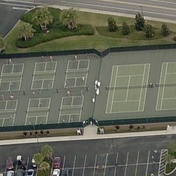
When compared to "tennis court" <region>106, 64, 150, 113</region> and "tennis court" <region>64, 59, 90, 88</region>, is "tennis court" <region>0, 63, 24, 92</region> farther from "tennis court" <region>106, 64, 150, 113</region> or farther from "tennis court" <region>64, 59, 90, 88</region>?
"tennis court" <region>106, 64, 150, 113</region>

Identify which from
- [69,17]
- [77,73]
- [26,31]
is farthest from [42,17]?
[77,73]

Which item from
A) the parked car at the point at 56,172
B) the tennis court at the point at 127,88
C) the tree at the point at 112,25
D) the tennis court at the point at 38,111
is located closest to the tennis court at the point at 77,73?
the tennis court at the point at 127,88

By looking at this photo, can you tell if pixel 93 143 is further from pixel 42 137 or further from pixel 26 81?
pixel 26 81

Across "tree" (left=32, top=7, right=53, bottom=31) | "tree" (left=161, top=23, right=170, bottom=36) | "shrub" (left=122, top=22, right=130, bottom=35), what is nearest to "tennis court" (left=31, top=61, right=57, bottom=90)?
"tree" (left=32, top=7, right=53, bottom=31)

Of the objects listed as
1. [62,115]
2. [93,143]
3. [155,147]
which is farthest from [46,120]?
[155,147]

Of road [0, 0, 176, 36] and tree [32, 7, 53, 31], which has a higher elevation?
road [0, 0, 176, 36]
